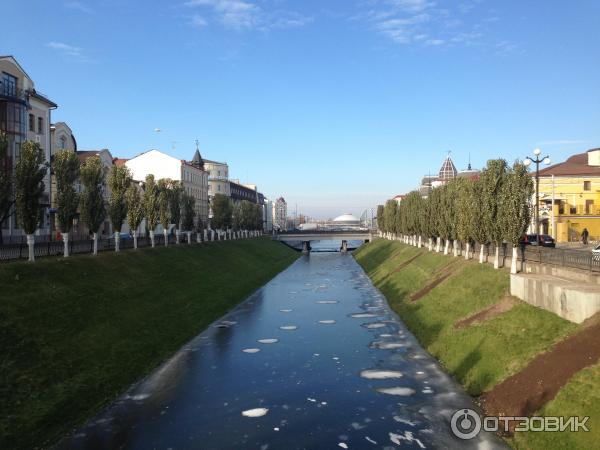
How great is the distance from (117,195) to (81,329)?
1009 inches

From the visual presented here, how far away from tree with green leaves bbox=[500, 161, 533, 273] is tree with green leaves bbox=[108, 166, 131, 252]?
121 ft

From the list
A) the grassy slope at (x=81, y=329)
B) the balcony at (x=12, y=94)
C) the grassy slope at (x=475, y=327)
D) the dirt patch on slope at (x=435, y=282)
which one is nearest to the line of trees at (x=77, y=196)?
the grassy slope at (x=81, y=329)

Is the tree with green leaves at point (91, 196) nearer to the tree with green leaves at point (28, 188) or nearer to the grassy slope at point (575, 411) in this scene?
the tree with green leaves at point (28, 188)

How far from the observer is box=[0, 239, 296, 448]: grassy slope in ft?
62.7

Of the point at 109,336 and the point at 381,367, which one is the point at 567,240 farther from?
the point at 109,336

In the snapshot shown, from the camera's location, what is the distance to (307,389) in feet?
75.2

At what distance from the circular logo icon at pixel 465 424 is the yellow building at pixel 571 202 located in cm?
6557

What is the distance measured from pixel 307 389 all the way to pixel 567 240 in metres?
68.5

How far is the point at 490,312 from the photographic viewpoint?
2861 cm

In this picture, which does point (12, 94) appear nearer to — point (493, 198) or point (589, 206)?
point (493, 198)

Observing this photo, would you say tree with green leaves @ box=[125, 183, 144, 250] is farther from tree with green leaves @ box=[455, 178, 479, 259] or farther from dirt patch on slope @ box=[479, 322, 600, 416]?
dirt patch on slope @ box=[479, 322, 600, 416]

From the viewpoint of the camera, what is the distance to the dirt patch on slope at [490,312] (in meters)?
27.8

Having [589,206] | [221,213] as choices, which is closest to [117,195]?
[221,213]

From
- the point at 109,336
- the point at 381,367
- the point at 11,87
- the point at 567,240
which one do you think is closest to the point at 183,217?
the point at 11,87
